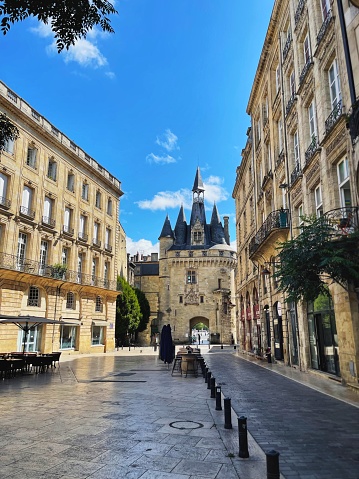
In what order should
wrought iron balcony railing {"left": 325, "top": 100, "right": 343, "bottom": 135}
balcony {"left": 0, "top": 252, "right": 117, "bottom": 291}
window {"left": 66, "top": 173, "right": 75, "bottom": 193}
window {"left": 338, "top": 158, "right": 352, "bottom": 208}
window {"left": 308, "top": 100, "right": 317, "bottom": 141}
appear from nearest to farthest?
1. window {"left": 338, "top": 158, "right": 352, "bottom": 208}
2. wrought iron balcony railing {"left": 325, "top": 100, "right": 343, "bottom": 135}
3. window {"left": 308, "top": 100, "right": 317, "bottom": 141}
4. balcony {"left": 0, "top": 252, "right": 117, "bottom": 291}
5. window {"left": 66, "top": 173, "right": 75, "bottom": 193}

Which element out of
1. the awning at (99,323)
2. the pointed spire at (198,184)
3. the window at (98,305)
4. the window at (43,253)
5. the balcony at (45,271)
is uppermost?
the pointed spire at (198,184)

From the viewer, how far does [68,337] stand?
26828mm

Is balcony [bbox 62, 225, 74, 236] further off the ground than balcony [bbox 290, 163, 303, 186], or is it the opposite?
balcony [bbox 62, 225, 74, 236]

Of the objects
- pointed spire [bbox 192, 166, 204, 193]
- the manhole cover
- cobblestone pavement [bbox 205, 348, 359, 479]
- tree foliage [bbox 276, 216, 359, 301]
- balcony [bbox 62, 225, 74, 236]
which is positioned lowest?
the manhole cover

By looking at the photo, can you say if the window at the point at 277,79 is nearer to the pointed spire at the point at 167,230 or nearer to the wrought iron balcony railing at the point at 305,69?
the wrought iron balcony railing at the point at 305,69

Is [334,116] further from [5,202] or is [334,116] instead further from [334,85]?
[5,202]

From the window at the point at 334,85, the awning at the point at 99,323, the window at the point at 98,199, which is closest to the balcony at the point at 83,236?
the window at the point at 98,199

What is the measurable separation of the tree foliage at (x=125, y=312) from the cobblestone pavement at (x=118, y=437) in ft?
99.5

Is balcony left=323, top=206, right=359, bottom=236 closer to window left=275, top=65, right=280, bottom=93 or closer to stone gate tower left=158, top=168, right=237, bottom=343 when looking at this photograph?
window left=275, top=65, right=280, bottom=93

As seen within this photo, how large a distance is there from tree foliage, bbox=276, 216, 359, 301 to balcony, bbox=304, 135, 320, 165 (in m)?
4.61

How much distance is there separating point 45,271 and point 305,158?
59.0 ft

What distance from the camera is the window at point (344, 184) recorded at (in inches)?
430

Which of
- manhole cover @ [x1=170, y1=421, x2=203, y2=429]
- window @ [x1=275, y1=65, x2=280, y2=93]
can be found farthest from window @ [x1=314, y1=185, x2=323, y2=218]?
manhole cover @ [x1=170, y1=421, x2=203, y2=429]

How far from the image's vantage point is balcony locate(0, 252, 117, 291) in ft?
70.1
